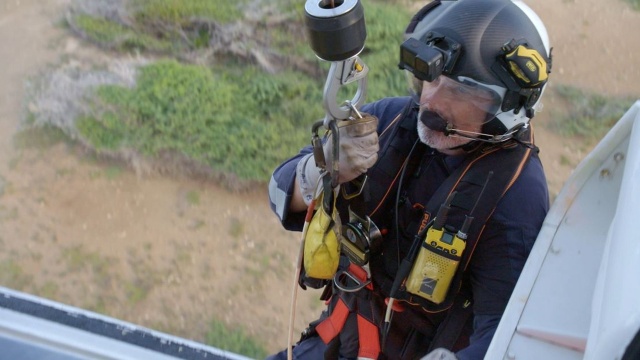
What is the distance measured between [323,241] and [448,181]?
18.7 inches

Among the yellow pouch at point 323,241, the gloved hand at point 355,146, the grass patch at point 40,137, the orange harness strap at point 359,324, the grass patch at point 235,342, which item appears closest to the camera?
the gloved hand at point 355,146

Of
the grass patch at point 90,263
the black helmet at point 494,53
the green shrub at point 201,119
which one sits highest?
the black helmet at point 494,53

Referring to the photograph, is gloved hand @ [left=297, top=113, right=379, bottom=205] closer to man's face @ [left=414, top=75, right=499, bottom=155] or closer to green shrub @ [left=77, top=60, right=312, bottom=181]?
man's face @ [left=414, top=75, right=499, bottom=155]

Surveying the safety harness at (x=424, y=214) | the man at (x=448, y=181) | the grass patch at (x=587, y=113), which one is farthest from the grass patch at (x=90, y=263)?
the grass patch at (x=587, y=113)

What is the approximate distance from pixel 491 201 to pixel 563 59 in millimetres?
5140

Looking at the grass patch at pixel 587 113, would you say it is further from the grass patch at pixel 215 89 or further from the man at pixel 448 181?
the man at pixel 448 181

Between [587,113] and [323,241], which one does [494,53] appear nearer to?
[323,241]

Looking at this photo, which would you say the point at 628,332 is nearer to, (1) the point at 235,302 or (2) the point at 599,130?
(1) the point at 235,302

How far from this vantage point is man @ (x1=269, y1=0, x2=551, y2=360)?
2.21 metres

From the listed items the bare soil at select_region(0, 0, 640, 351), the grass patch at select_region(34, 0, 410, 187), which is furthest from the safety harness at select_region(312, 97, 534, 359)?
the grass patch at select_region(34, 0, 410, 187)

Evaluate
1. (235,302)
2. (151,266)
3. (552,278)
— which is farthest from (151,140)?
(552,278)

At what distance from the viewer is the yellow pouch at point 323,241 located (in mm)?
2312

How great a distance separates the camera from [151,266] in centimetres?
482

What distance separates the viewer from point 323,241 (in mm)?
2338
